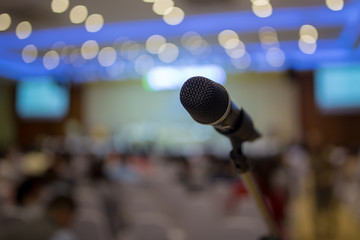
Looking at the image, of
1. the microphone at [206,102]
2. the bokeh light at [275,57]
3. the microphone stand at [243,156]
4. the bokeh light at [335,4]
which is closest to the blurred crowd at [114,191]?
the microphone stand at [243,156]

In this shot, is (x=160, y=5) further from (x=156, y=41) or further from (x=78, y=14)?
(x=156, y=41)

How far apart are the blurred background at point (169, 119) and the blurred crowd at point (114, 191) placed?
0.02 meters

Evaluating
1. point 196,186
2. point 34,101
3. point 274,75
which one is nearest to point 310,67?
point 274,75

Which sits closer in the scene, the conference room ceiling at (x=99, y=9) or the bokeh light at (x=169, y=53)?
the conference room ceiling at (x=99, y=9)

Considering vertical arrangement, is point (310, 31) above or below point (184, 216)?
above

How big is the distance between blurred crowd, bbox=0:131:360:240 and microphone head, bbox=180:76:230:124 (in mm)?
392

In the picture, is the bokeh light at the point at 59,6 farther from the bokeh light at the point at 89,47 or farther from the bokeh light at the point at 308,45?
the bokeh light at the point at 308,45

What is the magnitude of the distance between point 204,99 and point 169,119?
Result: 49.6ft

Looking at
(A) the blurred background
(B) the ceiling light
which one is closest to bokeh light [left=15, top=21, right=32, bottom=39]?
(A) the blurred background

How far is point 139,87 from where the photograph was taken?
16.4 metres

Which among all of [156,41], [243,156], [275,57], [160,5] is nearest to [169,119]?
[275,57]

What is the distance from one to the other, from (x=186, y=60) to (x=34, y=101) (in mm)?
8091

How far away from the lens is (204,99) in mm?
771

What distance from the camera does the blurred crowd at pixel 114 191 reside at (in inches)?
117
